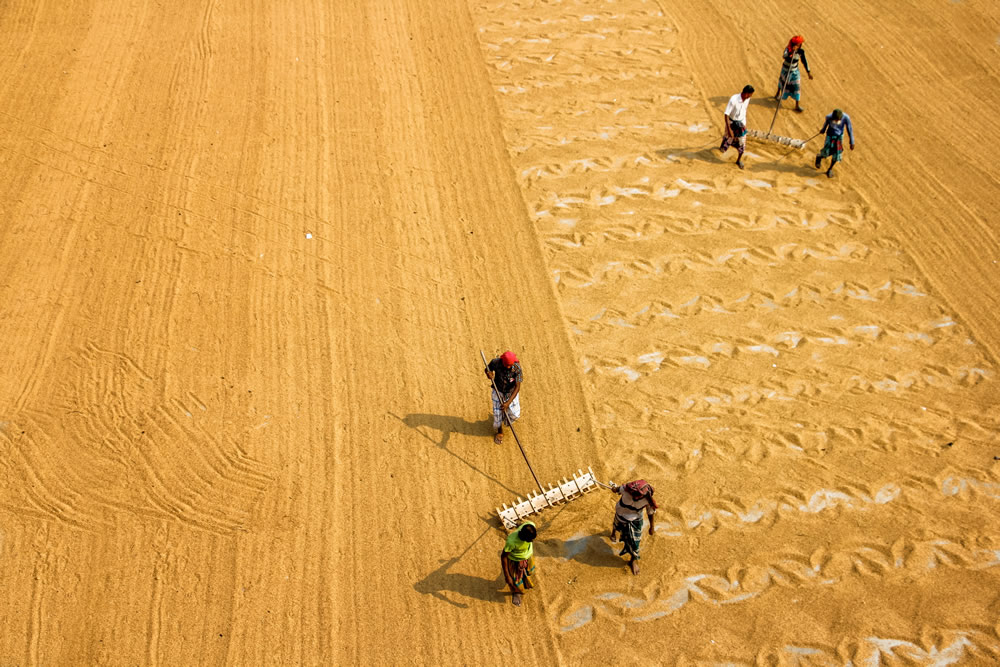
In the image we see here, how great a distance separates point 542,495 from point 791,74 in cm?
978

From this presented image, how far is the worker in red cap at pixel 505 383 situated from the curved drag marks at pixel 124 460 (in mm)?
2806

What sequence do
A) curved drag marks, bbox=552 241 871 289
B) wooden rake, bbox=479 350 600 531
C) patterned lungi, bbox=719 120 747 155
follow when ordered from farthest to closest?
patterned lungi, bbox=719 120 747 155 → curved drag marks, bbox=552 241 871 289 → wooden rake, bbox=479 350 600 531

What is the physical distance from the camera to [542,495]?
27.4 feet

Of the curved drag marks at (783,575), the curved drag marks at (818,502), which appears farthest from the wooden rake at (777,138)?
the curved drag marks at (783,575)

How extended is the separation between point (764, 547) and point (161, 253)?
362 inches

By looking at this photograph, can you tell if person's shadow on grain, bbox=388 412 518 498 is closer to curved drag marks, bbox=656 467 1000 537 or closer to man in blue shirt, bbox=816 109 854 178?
curved drag marks, bbox=656 467 1000 537

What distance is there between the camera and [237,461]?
873 centimetres

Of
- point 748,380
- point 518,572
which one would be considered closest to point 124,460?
point 518,572

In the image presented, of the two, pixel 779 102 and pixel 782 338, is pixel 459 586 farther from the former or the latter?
pixel 779 102

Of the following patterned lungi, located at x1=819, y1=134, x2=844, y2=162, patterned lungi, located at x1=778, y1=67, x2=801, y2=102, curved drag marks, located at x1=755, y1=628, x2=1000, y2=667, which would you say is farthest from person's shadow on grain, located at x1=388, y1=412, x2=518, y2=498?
patterned lungi, located at x1=778, y1=67, x2=801, y2=102

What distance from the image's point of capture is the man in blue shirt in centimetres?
1199

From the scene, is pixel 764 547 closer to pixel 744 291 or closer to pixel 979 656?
pixel 979 656

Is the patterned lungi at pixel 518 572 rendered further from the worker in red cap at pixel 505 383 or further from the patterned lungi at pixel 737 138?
the patterned lungi at pixel 737 138

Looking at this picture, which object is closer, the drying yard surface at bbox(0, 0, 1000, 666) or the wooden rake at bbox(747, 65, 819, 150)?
the drying yard surface at bbox(0, 0, 1000, 666)
